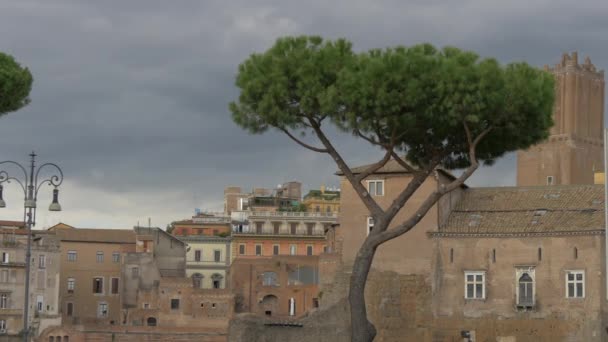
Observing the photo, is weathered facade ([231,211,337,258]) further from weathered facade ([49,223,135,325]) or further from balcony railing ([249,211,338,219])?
weathered facade ([49,223,135,325])

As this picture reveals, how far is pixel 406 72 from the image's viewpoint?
33500mm

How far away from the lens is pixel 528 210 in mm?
50438

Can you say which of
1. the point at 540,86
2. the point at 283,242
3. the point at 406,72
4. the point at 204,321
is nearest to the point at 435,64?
the point at 406,72

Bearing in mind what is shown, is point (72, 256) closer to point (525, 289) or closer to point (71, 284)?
point (71, 284)

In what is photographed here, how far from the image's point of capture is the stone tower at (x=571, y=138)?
3907 inches

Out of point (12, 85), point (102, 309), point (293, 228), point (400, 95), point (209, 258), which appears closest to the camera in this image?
point (12, 85)

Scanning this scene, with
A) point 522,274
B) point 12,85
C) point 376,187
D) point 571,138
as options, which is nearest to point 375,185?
point 376,187

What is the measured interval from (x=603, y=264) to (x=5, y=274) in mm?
41410

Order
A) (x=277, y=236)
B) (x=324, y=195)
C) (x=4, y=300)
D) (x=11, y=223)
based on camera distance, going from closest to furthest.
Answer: (x=4, y=300), (x=11, y=223), (x=277, y=236), (x=324, y=195)

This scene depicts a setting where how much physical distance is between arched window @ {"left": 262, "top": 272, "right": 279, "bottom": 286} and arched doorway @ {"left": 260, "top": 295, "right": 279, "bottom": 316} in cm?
94

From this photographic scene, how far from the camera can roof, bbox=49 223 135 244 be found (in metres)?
86.4

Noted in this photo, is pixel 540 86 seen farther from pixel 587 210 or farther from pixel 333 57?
pixel 587 210

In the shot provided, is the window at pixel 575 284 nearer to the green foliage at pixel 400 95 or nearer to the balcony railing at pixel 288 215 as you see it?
the green foliage at pixel 400 95

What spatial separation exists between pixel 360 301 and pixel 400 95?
5.73 m
